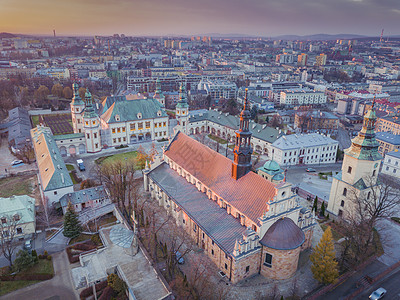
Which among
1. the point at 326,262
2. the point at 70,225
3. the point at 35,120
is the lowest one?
the point at 35,120

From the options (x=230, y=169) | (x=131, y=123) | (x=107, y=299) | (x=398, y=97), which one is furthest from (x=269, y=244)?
(x=398, y=97)

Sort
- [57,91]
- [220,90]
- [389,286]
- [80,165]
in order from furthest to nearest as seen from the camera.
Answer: [220,90], [57,91], [80,165], [389,286]

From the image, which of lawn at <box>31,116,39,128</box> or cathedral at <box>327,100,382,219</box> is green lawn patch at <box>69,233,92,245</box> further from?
lawn at <box>31,116,39,128</box>

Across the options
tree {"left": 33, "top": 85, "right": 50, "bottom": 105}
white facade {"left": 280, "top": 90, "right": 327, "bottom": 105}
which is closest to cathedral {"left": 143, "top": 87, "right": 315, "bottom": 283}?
tree {"left": 33, "top": 85, "right": 50, "bottom": 105}

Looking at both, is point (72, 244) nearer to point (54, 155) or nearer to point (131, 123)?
point (54, 155)

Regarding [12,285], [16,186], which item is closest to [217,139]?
[16,186]

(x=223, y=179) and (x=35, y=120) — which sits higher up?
(x=223, y=179)

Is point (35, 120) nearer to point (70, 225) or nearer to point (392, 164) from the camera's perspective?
point (70, 225)
